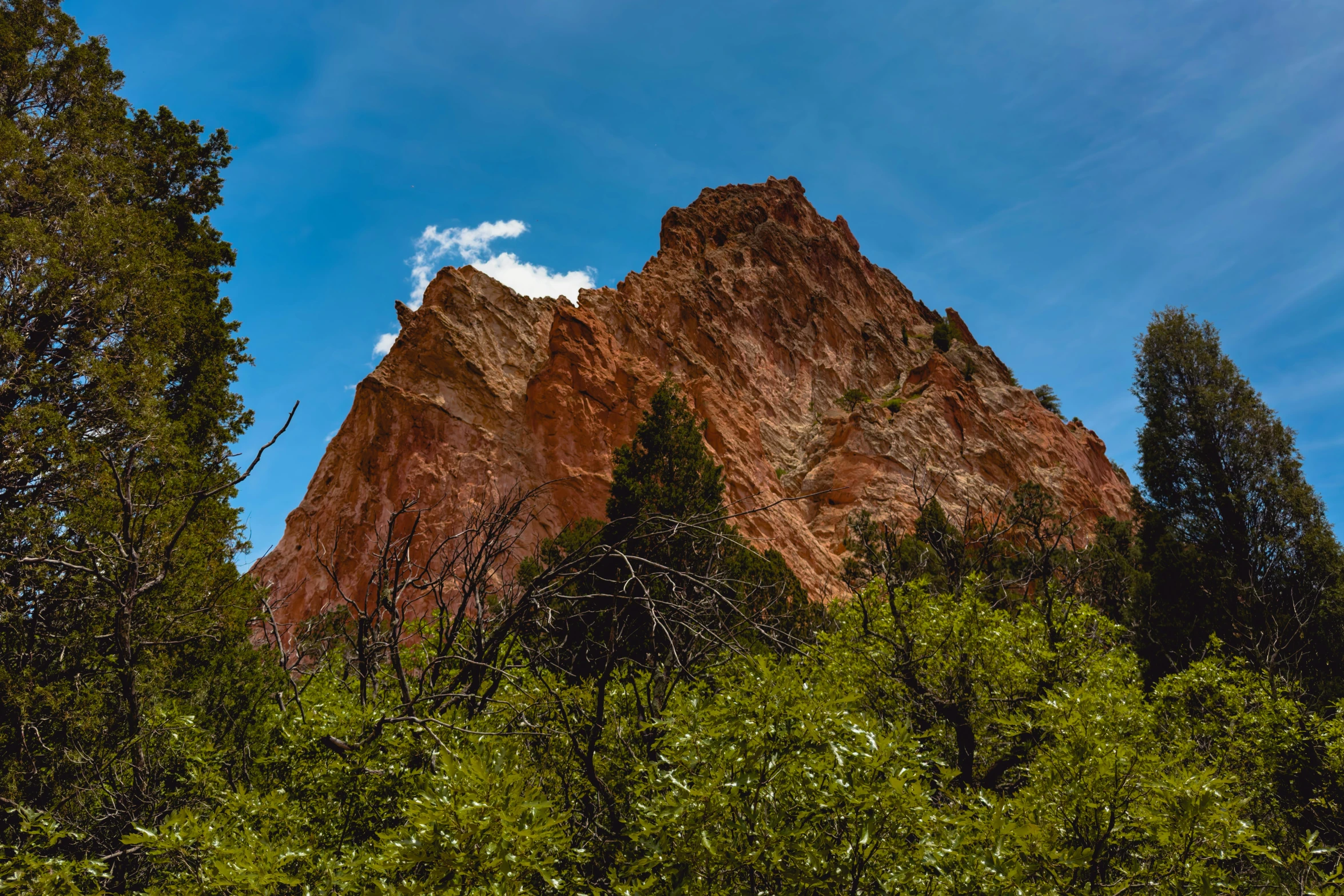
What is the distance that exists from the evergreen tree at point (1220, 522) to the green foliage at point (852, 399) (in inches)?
989

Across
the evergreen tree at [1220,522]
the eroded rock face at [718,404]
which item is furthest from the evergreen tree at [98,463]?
the evergreen tree at [1220,522]

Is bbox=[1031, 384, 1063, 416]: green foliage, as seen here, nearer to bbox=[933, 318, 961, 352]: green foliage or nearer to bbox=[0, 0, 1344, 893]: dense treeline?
bbox=[933, 318, 961, 352]: green foliage

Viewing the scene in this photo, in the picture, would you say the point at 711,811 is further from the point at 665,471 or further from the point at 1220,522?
the point at 1220,522

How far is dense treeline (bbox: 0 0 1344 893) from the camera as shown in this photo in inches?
132

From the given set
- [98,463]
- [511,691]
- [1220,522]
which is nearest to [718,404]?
[1220,522]

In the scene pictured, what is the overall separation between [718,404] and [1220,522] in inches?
906

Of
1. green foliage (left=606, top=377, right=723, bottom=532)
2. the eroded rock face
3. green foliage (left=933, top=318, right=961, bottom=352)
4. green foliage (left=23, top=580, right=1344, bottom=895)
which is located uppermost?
green foliage (left=933, top=318, right=961, bottom=352)

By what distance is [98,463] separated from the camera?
919 cm

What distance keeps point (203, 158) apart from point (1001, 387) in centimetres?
4895

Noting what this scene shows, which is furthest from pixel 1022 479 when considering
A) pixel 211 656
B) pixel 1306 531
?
pixel 211 656

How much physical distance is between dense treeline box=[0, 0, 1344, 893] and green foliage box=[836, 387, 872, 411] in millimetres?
28795

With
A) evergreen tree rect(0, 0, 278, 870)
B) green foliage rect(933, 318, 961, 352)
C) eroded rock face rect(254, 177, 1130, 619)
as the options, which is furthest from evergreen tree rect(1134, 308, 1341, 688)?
green foliage rect(933, 318, 961, 352)

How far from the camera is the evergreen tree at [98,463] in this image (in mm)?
7031

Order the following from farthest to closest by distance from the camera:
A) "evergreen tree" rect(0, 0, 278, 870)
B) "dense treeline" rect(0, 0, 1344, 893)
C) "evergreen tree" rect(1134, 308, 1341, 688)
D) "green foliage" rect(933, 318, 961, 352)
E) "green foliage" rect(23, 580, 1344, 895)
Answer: "green foliage" rect(933, 318, 961, 352) → "evergreen tree" rect(1134, 308, 1341, 688) → "evergreen tree" rect(0, 0, 278, 870) → "dense treeline" rect(0, 0, 1344, 893) → "green foliage" rect(23, 580, 1344, 895)
